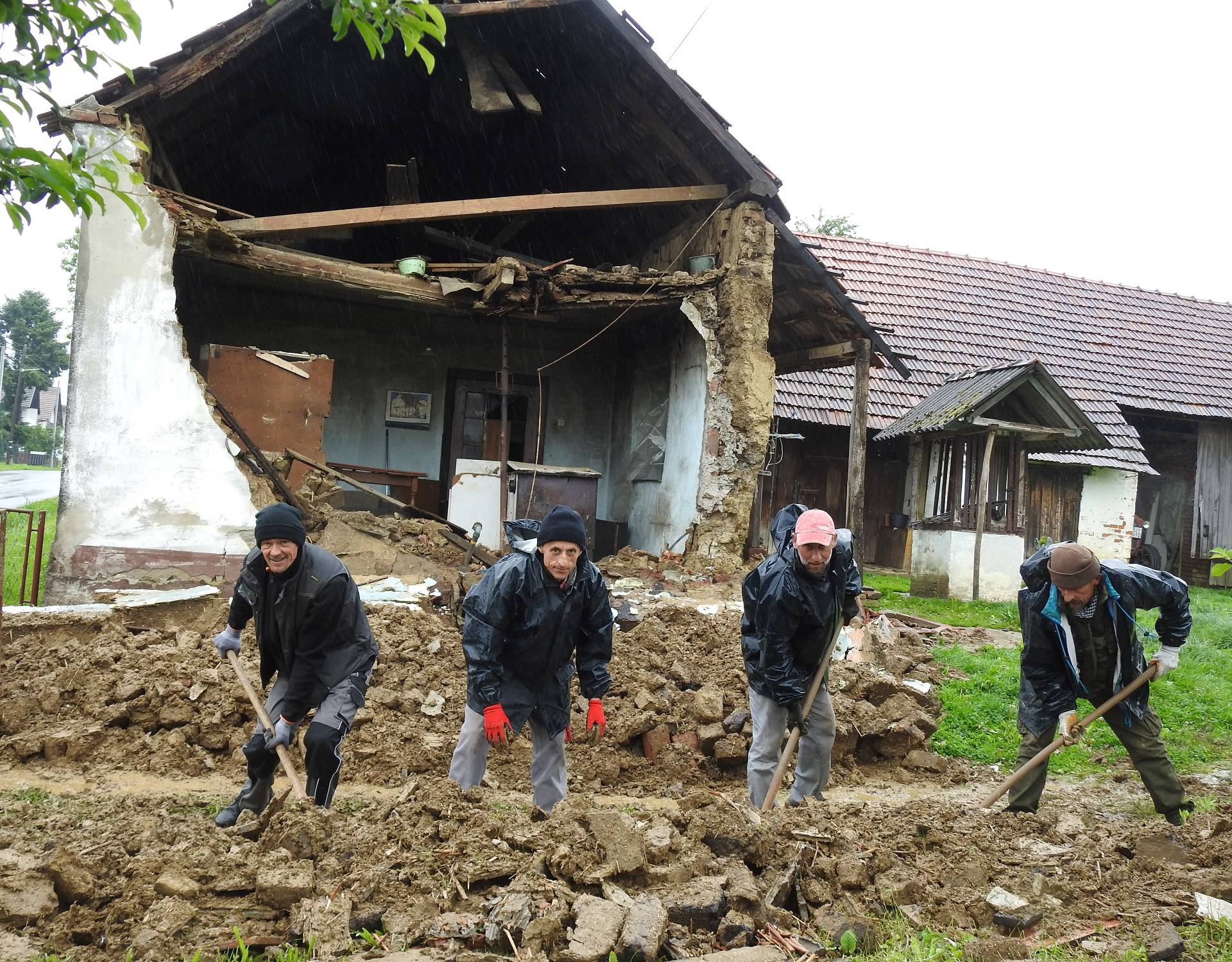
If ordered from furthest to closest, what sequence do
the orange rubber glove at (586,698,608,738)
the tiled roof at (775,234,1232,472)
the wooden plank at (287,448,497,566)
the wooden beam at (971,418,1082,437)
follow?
the tiled roof at (775,234,1232,472), the wooden beam at (971,418,1082,437), the wooden plank at (287,448,497,566), the orange rubber glove at (586,698,608,738)

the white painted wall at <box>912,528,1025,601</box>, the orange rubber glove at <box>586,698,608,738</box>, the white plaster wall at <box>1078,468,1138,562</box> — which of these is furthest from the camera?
the white plaster wall at <box>1078,468,1138,562</box>

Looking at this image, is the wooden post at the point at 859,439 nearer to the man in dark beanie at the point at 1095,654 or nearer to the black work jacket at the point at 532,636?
the man in dark beanie at the point at 1095,654

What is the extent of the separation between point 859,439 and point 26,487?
65.3ft

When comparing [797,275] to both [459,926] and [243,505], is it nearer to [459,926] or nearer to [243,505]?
[243,505]

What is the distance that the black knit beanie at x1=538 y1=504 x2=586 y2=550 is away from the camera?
4.18 metres

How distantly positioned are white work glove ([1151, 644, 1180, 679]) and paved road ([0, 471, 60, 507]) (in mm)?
14036

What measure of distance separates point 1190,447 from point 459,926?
17.9 m

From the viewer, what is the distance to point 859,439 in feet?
33.7

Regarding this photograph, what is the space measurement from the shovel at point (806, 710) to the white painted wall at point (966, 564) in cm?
705

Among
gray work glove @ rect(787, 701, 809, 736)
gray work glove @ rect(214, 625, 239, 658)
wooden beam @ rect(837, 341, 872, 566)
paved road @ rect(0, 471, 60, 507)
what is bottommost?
paved road @ rect(0, 471, 60, 507)

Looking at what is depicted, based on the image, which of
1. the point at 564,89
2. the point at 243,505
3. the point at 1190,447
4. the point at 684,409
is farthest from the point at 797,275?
the point at 1190,447

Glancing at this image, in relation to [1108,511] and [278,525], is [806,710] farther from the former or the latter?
[1108,511]

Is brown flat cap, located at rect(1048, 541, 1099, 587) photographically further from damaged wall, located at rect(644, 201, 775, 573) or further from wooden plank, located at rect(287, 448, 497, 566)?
wooden plank, located at rect(287, 448, 497, 566)

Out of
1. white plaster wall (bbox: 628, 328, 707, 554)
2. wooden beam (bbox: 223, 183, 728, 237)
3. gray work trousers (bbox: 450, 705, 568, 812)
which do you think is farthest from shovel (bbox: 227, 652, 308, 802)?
white plaster wall (bbox: 628, 328, 707, 554)
